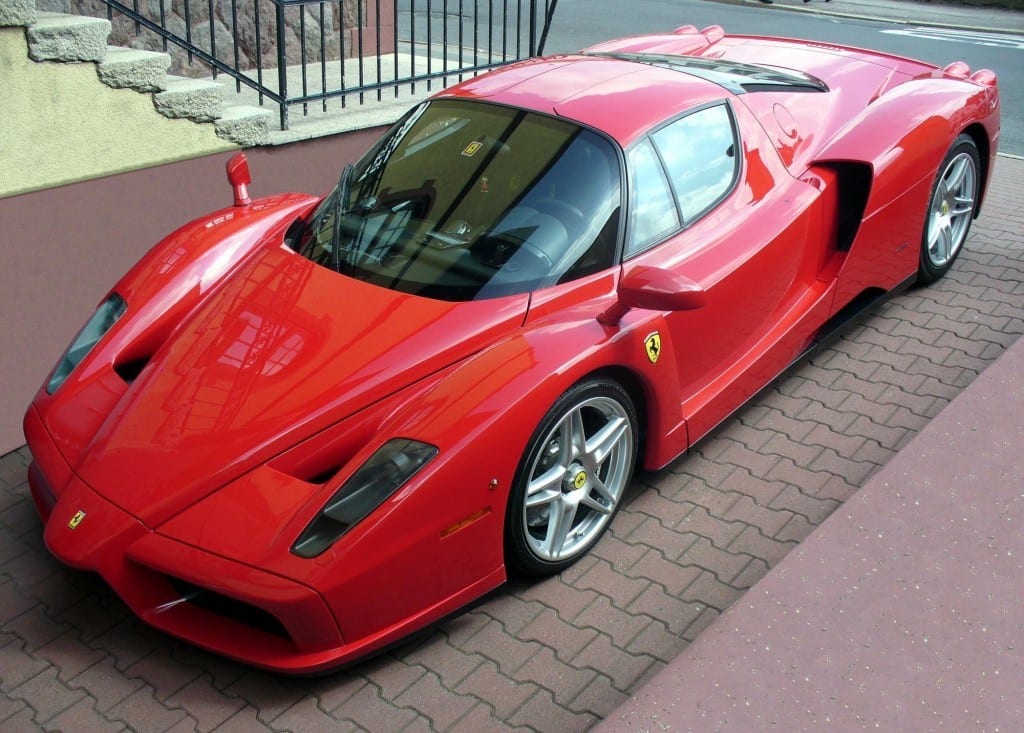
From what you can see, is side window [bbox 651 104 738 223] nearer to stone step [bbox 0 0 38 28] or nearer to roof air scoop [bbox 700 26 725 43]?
roof air scoop [bbox 700 26 725 43]

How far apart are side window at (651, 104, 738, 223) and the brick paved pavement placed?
3.29 feet

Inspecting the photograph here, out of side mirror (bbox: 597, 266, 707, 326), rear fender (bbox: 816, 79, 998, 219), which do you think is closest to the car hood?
side mirror (bbox: 597, 266, 707, 326)

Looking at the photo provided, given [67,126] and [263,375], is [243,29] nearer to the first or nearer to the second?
[67,126]

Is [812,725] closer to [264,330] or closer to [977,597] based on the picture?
[977,597]

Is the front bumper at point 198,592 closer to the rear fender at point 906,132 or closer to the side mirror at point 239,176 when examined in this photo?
the side mirror at point 239,176

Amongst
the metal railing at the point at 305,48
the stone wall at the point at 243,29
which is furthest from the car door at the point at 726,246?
the stone wall at the point at 243,29

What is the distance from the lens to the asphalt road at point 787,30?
13094mm

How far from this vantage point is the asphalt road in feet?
43.0

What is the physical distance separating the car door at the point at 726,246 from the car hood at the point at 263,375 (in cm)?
71

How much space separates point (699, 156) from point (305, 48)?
365 centimetres

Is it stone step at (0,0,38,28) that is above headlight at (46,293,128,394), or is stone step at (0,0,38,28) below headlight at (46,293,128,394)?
above

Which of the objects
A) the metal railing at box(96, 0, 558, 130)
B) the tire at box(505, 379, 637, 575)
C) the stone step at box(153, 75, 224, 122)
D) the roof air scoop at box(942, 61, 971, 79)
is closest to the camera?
the tire at box(505, 379, 637, 575)

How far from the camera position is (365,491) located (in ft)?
9.87

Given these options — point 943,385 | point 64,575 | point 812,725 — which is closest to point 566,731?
point 812,725
